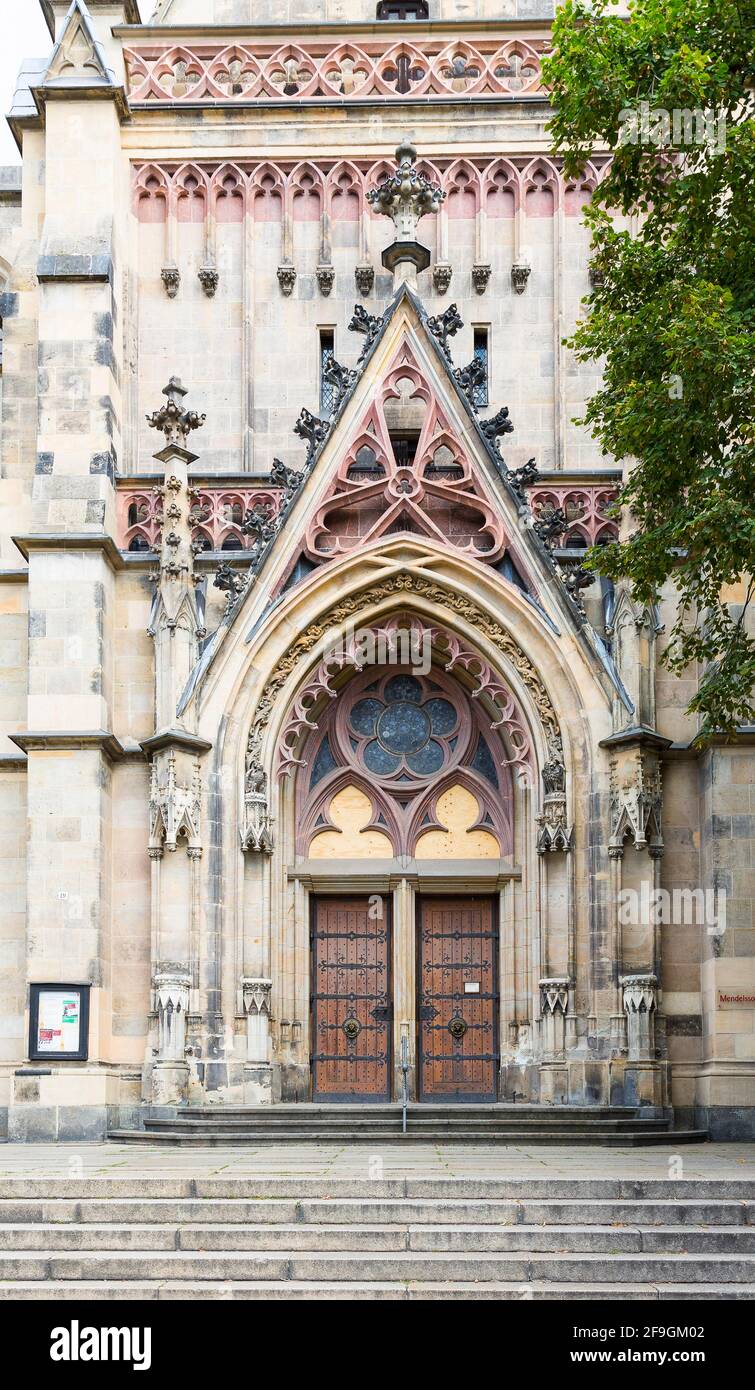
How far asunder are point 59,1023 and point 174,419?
7.14m

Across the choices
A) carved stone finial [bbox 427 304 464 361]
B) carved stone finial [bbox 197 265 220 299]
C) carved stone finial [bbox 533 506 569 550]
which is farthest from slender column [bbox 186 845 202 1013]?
carved stone finial [bbox 197 265 220 299]

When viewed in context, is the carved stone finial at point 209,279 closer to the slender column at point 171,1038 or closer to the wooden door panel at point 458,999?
the wooden door panel at point 458,999

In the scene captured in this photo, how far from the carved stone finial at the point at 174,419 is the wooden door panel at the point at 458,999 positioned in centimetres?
636

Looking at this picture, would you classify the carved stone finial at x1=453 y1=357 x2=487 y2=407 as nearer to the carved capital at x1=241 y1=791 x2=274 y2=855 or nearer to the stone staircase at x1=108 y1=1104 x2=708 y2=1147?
the carved capital at x1=241 y1=791 x2=274 y2=855

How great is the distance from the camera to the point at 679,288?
16547 mm

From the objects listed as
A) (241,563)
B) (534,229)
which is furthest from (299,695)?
(534,229)

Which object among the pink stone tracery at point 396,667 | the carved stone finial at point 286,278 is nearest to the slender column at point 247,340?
the carved stone finial at point 286,278

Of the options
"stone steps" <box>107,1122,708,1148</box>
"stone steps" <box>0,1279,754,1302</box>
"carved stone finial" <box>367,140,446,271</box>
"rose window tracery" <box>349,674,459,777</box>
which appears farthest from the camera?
"rose window tracery" <box>349,674,459,777</box>

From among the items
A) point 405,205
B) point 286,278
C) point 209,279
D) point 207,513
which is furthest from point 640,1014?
point 209,279

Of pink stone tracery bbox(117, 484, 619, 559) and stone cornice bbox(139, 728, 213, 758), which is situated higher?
pink stone tracery bbox(117, 484, 619, 559)

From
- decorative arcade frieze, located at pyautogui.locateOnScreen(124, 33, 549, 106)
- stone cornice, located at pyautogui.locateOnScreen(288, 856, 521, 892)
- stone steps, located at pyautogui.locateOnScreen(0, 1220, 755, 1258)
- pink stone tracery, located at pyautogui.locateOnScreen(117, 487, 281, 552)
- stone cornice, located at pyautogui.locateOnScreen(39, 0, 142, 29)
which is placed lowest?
stone steps, located at pyautogui.locateOnScreen(0, 1220, 755, 1258)

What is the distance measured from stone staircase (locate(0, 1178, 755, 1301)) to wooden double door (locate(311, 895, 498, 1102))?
27.5 feet

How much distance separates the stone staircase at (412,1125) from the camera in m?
19.3

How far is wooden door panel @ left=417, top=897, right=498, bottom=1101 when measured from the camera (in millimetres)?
22594
